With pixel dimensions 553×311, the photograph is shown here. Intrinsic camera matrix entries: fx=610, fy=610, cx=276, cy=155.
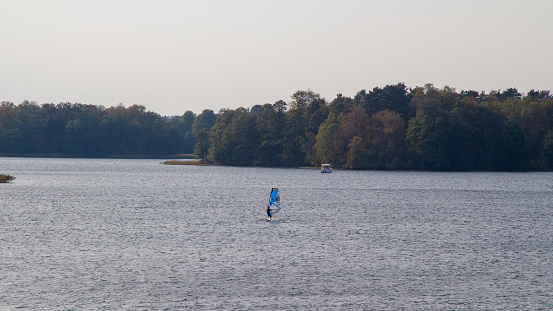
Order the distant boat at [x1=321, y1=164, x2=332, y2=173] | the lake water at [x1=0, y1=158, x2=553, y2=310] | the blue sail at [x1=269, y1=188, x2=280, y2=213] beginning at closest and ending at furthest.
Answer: the lake water at [x1=0, y1=158, x2=553, y2=310], the blue sail at [x1=269, y1=188, x2=280, y2=213], the distant boat at [x1=321, y1=164, x2=332, y2=173]

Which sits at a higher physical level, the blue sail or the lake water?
the blue sail

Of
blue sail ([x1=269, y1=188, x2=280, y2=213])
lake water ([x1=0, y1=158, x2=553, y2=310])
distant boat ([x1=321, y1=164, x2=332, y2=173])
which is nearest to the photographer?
lake water ([x1=0, y1=158, x2=553, y2=310])

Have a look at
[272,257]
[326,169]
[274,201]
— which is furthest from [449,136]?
[272,257]

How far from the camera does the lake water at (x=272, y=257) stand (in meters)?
24.8

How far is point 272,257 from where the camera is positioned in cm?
3438

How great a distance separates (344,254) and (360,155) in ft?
450

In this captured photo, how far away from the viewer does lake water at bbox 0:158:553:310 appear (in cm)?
2477

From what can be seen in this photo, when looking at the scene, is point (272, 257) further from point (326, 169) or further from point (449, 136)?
point (449, 136)

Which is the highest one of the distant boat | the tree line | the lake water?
the tree line

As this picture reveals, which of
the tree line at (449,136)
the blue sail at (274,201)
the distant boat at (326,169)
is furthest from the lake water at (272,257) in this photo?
the tree line at (449,136)

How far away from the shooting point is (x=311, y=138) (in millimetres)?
195875

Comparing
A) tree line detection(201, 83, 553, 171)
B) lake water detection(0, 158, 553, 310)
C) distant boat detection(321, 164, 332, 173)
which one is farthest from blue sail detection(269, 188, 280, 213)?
tree line detection(201, 83, 553, 171)

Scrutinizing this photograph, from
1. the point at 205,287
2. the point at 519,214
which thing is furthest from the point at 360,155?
the point at 205,287

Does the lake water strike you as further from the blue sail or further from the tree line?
the tree line
